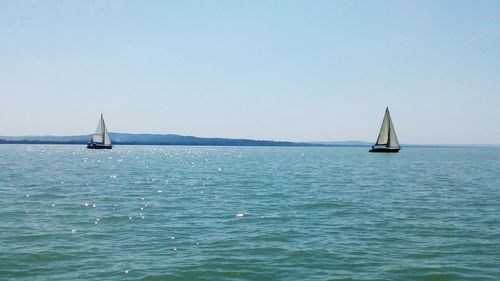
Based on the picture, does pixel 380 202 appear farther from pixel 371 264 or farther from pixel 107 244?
pixel 107 244

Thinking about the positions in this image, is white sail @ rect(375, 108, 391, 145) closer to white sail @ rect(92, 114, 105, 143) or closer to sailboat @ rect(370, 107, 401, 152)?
sailboat @ rect(370, 107, 401, 152)

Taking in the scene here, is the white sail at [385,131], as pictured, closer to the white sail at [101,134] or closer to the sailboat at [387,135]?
→ the sailboat at [387,135]

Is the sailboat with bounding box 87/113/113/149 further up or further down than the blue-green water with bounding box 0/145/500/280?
further up

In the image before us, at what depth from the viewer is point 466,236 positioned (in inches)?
819

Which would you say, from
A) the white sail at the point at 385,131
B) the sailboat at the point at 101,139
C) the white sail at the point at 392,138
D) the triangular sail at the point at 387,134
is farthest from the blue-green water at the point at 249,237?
the sailboat at the point at 101,139

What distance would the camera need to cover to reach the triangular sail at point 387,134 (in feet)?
465

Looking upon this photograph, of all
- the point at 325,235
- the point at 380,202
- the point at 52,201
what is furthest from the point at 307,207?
the point at 52,201

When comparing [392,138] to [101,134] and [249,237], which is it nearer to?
[101,134]

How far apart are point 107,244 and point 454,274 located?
1274 centimetres

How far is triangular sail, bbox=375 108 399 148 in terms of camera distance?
465ft

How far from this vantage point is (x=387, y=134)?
14512 centimetres

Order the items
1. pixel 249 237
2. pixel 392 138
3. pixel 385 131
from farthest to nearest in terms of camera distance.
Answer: pixel 392 138 → pixel 385 131 → pixel 249 237

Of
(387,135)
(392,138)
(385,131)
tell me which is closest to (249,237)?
(385,131)

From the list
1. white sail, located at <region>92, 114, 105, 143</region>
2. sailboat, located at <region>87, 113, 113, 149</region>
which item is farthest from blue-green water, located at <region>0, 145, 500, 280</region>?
sailboat, located at <region>87, 113, 113, 149</region>
